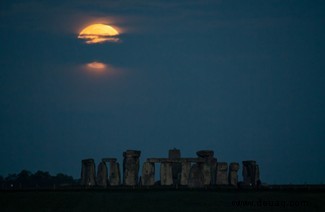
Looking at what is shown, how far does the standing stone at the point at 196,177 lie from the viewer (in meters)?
88.6

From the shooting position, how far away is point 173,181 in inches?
3696

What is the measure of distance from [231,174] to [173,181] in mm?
6022

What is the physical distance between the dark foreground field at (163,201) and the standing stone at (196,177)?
774 centimetres

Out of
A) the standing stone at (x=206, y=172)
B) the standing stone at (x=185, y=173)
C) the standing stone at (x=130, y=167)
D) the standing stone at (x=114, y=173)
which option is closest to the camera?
the standing stone at (x=206, y=172)

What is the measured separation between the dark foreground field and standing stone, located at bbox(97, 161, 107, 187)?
12.3 metres

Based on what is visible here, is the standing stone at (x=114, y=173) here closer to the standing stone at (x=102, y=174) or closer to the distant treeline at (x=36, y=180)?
the standing stone at (x=102, y=174)

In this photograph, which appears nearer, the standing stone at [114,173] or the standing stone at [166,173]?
the standing stone at [166,173]

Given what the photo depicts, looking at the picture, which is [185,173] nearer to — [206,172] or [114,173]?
[206,172]

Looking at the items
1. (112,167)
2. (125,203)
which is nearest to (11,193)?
(125,203)

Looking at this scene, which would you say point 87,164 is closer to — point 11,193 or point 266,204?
point 11,193

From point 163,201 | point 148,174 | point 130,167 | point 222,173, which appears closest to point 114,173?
point 130,167

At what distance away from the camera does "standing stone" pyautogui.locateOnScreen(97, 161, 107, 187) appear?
306ft

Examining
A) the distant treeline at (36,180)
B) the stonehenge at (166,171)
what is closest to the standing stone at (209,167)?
the stonehenge at (166,171)

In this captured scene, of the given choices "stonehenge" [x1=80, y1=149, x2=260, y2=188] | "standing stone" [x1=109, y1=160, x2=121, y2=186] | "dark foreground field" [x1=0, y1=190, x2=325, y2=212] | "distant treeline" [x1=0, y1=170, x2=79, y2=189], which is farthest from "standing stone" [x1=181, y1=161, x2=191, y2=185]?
"distant treeline" [x1=0, y1=170, x2=79, y2=189]
